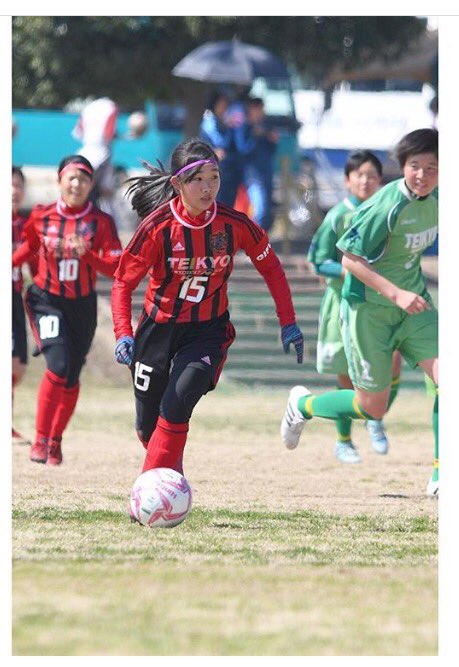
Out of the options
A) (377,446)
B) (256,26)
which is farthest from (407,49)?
(377,446)

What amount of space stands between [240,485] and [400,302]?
74.3 inches

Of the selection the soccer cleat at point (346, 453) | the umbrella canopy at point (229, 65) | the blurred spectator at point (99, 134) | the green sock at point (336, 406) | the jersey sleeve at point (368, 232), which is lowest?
the soccer cleat at point (346, 453)

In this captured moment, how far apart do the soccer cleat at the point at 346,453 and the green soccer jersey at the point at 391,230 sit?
2.33m

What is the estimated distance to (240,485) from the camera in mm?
9906

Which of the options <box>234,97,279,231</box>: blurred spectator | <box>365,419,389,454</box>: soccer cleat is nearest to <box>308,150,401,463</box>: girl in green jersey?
<box>365,419,389,454</box>: soccer cleat

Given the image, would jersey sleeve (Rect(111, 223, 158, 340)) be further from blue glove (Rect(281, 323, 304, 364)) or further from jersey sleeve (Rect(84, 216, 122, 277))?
jersey sleeve (Rect(84, 216, 122, 277))

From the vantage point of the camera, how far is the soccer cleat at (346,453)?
37.2 feet

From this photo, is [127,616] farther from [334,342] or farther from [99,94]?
[99,94]

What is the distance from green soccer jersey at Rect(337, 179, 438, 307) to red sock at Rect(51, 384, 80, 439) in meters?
2.55

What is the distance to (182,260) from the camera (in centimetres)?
798

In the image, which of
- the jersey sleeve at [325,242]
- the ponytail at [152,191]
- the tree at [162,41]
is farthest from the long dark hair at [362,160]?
the tree at [162,41]

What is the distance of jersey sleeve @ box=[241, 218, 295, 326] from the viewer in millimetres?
8180

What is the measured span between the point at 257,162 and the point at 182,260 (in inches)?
535

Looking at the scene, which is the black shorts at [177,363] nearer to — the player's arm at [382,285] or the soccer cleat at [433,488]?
the player's arm at [382,285]
